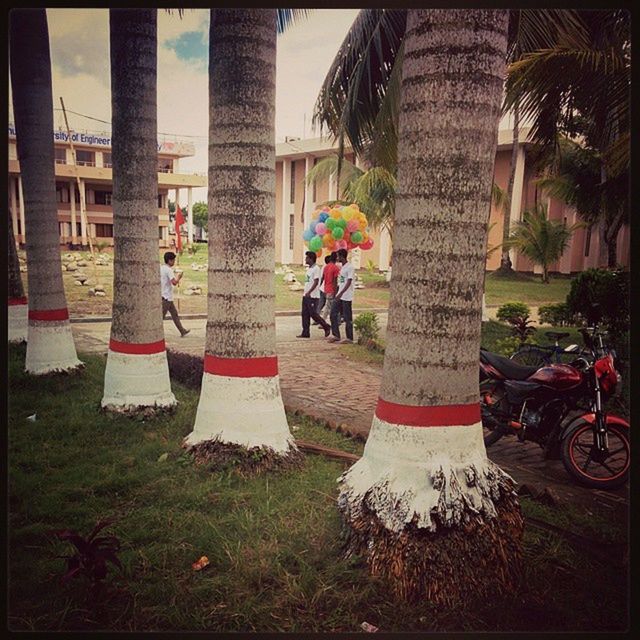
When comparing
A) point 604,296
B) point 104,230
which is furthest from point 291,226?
point 604,296

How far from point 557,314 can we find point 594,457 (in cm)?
86

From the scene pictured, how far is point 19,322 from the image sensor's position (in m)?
3.88

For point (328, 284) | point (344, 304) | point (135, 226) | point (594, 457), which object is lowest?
point (594, 457)

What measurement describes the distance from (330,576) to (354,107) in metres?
3.17

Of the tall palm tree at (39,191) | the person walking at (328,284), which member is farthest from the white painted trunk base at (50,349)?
the person walking at (328,284)

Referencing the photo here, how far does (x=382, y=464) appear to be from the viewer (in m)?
2.55

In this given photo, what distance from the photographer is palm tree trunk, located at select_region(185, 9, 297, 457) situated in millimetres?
3127

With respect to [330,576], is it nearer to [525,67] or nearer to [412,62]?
[412,62]

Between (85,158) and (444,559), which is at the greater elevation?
(85,158)

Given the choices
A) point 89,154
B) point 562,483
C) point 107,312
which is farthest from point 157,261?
point 562,483

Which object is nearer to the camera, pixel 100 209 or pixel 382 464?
pixel 382 464

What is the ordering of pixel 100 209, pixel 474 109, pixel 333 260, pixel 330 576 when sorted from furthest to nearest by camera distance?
pixel 333 260 < pixel 100 209 < pixel 330 576 < pixel 474 109

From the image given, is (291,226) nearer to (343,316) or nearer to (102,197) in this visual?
(343,316)

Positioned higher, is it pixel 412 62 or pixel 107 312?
pixel 412 62
